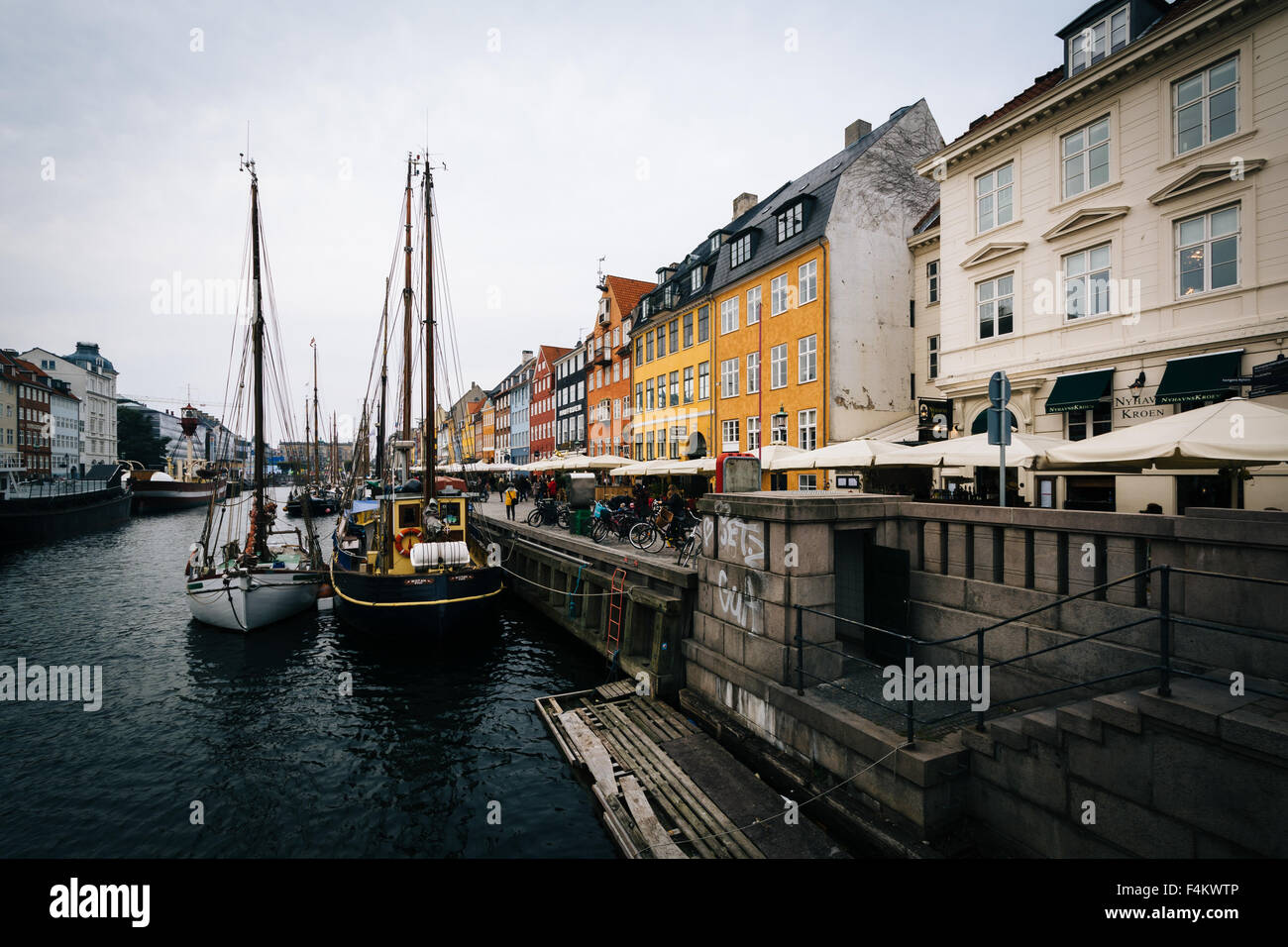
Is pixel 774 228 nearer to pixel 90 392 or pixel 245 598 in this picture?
pixel 245 598

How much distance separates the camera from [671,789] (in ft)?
26.5

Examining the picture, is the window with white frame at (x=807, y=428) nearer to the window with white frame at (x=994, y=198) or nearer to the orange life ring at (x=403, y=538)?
the window with white frame at (x=994, y=198)

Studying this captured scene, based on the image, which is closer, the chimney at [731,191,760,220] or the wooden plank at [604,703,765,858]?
the wooden plank at [604,703,765,858]

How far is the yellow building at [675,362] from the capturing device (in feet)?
108

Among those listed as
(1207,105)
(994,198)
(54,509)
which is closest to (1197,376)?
(1207,105)

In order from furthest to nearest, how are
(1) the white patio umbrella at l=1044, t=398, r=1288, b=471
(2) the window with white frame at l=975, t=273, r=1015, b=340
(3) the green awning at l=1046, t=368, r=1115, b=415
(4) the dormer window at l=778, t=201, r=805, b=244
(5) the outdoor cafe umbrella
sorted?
(4) the dormer window at l=778, t=201, r=805, b=244
(5) the outdoor cafe umbrella
(2) the window with white frame at l=975, t=273, r=1015, b=340
(3) the green awning at l=1046, t=368, r=1115, b=415
(1) the white patio umbrella at l=1044, t=398, r=1288, b=471

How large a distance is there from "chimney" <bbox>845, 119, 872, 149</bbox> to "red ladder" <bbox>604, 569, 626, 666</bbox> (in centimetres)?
2701

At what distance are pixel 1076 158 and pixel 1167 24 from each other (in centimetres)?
293

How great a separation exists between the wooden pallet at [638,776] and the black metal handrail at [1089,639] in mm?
2070

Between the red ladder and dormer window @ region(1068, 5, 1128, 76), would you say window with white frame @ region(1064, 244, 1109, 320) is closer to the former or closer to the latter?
dormer window @ region(1068, 5, 1128, 76)

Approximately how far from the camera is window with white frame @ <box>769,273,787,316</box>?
90.1 ft

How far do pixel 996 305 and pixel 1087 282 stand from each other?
8.20ft

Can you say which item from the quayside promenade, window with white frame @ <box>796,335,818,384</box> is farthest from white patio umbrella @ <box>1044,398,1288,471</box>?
window with white frame @ <box>796,335,818,384</box>
